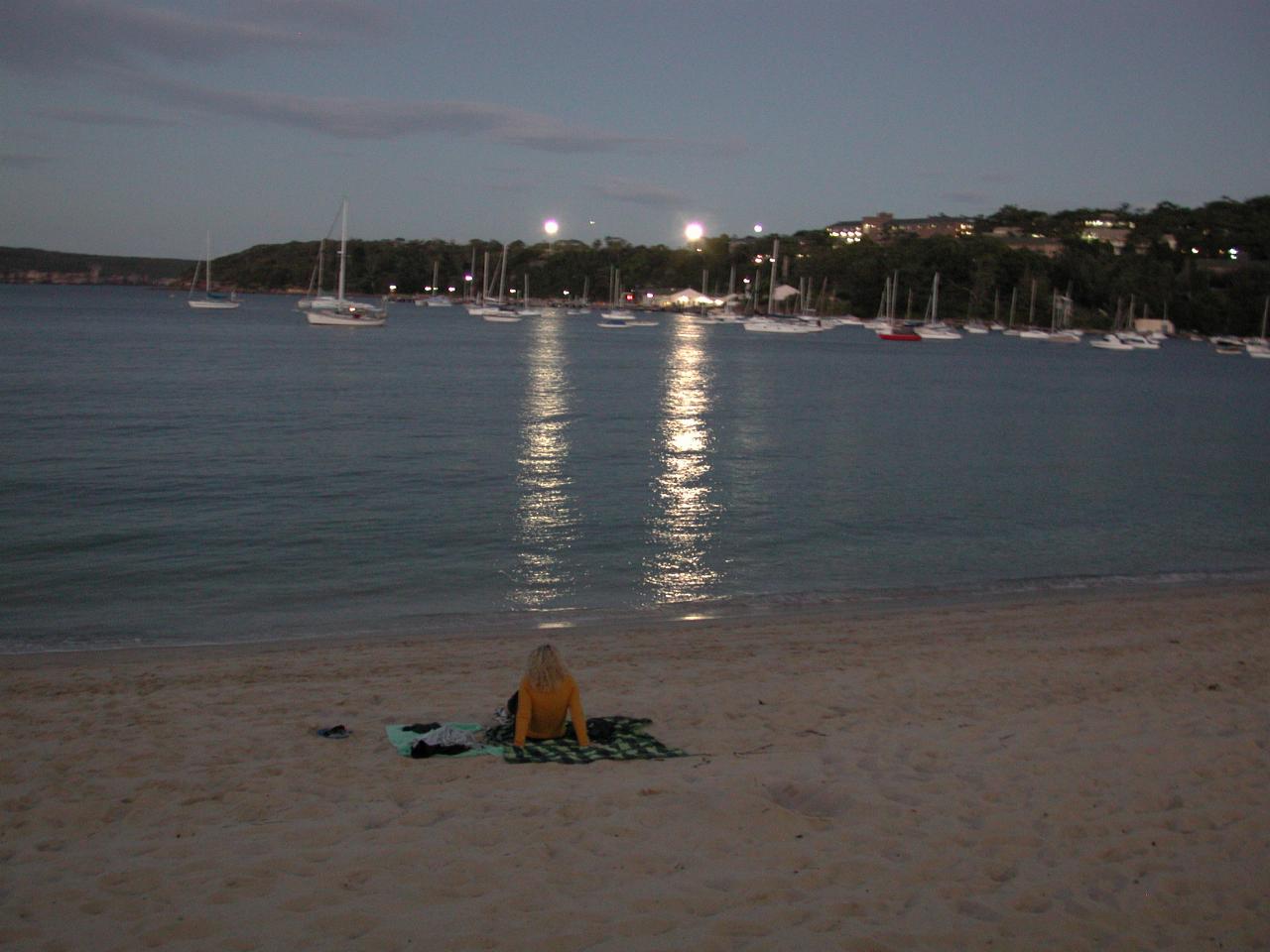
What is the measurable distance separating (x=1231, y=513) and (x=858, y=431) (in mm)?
14498

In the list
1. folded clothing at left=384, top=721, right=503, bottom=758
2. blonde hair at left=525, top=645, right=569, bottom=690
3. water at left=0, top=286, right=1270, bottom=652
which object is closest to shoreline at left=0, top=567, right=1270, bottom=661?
water at left=0, top=286, right=1270, bottom=652

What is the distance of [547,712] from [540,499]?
12957mm

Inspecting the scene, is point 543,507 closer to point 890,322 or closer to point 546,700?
point 546,700

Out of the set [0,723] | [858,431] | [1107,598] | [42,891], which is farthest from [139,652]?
[858,431]

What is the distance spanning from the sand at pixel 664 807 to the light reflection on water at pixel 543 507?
3.68 metres

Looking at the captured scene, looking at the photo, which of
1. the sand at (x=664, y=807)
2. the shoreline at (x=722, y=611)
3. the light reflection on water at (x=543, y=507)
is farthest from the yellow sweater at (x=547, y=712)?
the light reflection on water at (x=543, y=507)

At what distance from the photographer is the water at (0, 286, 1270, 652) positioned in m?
13.5

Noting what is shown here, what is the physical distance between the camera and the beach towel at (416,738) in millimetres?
7383

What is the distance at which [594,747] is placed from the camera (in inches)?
295

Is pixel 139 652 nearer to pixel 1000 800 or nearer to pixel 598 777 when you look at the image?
pixel 598 777

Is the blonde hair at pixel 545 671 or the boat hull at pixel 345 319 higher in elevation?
the boat hull at pixel 345 319

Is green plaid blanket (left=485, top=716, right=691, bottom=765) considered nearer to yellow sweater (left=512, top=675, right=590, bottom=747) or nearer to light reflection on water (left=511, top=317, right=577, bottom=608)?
yellow sweater (left=512, top=675, right=590, bottom=747)

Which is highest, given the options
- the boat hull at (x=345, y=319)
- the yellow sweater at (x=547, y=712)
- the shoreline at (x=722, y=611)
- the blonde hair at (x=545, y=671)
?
the boat hull at (x=345, y=319)

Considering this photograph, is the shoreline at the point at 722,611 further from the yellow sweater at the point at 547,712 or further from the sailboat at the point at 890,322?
the sailboat at the point at 890,322
